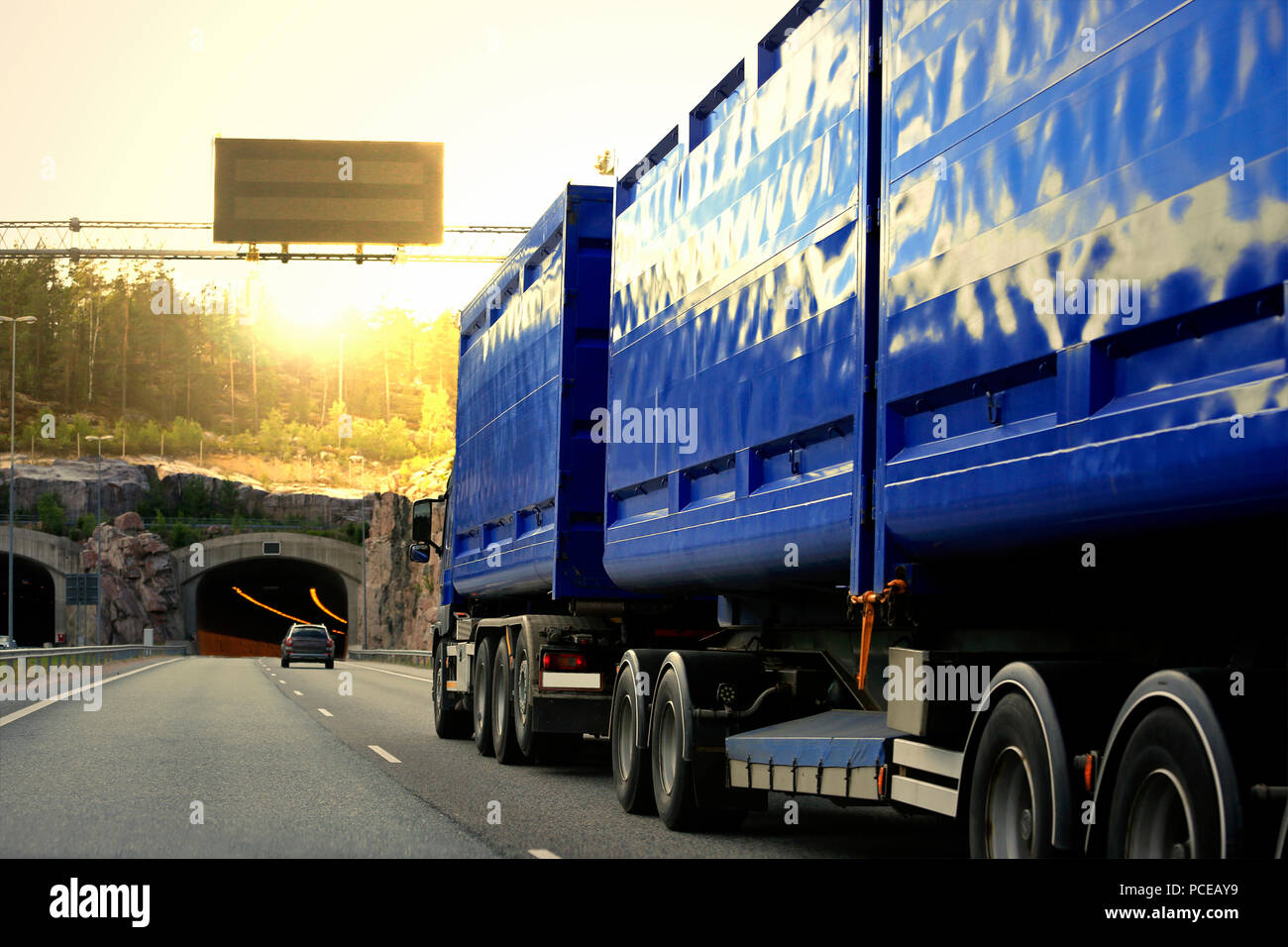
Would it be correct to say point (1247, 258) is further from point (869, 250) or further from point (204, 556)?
point (204, 556)

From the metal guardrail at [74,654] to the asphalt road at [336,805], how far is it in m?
23.7

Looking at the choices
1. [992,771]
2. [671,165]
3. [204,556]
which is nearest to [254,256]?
[671,165]

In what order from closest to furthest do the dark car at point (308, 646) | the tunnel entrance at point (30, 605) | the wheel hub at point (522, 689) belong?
1. the wheel hub at point (522, 689)
2. the dark car at point (308, 646)
3. the tunnel entrance at point (30, 605)

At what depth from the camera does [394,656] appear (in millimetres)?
62656

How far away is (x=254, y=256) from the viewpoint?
116 ft

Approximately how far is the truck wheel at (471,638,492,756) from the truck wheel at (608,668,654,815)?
14.2 ft

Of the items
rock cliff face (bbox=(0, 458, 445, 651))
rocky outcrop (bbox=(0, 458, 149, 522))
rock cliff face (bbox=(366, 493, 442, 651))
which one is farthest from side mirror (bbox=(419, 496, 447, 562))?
rocky outcrop (bbox=(0, 458, 149, 522))

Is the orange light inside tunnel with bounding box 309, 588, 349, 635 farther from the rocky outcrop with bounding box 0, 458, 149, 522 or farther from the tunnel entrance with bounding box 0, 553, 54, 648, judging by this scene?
the tunnel entrance with bounding box 0, 553, 54, 648

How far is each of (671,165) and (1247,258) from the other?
6937mm

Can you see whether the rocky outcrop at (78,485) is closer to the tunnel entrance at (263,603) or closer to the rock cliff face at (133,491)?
the rock cliff face at (133,491)

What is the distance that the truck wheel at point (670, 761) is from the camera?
9742mm

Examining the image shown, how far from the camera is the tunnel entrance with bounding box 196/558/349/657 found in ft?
311

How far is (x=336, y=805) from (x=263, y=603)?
101m

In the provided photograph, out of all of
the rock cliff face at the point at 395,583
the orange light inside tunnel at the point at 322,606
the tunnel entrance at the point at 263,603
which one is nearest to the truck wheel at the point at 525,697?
the rock cliff face at the point at 395,583
